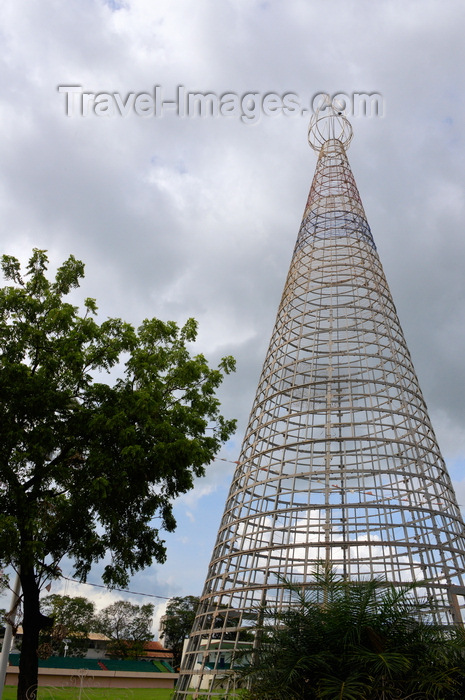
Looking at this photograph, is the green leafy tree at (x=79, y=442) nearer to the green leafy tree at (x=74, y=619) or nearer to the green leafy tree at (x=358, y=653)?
the green leafy tree at (x=358, y=653)

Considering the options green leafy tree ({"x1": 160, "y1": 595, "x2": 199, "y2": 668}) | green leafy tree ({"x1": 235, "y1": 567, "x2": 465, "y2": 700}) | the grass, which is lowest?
the grass

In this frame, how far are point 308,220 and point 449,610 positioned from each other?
43.1 feet

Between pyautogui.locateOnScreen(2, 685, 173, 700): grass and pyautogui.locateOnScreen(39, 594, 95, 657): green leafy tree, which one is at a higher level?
pyautogui.locateOnScreen(39, 594, 95, 657): green leafy tree

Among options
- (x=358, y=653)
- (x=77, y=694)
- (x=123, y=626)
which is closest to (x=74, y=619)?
(x=123, y=626)

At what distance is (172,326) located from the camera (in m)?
17.0

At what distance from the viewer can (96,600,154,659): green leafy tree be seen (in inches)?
2188

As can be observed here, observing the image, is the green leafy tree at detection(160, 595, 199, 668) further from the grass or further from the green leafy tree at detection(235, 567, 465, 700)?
the green leafy tree at detection(235, 567, 465, 700)

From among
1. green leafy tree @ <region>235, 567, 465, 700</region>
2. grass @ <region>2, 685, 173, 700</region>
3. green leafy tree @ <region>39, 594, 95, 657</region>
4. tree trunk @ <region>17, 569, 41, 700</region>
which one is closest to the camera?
green leafy tree @ <region>235, 567, 465, 700</region>

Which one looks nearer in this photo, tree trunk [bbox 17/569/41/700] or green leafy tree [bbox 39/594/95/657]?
tree trunk [bbox 17/569/41/700]

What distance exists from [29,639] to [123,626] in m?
50.4

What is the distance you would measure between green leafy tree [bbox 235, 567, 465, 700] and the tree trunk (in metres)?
6.96

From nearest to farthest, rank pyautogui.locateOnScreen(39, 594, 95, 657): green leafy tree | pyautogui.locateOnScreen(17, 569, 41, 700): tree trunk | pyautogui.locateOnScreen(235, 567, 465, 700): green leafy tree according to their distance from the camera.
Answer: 1. pyautogui.locateOnScreen(235, 567, 465, 700): green leafy tree
2. pyautogui.locateOnScreen(17, 569, 41, 700): tree trunk
3. pyautogui.locateOnScreen(39, 594, 95, 657): green leafy tree

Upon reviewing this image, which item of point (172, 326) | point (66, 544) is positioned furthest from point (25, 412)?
point (172, 326)

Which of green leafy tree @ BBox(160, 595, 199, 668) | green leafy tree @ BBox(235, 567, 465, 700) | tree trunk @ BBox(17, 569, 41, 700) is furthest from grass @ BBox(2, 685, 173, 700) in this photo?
green leafy tree @ BBox(160, 595, 199, 668)
